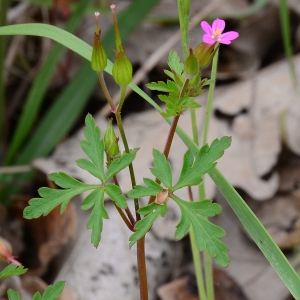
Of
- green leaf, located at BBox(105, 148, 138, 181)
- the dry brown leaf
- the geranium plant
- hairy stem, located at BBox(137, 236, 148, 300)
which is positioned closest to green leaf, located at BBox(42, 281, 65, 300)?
the geranium plant

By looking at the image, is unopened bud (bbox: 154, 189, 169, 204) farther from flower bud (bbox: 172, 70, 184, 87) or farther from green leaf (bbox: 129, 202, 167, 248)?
flower bud (bbox: 172, 70, 184, 87)

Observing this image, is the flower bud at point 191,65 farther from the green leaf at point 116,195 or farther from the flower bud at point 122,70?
the green leaf at point 116,195

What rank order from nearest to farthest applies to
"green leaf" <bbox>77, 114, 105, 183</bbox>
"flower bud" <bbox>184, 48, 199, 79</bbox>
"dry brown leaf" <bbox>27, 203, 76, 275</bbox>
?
"flower bud" <bbox>184, 48, 199, 79</bbox> → "green leaf" <bbox>77, 114, 105, 183</bbox> → "dry brown leaf" <bbox>27, 203, 76, 275</bbox>

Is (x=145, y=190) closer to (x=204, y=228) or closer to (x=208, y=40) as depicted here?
(x=204, y=228)

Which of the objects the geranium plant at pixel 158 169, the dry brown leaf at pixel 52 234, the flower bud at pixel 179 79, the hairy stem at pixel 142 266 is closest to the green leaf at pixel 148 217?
the geranium plant at pixel 158 169

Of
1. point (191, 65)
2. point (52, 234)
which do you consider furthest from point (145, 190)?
point (52, 234)

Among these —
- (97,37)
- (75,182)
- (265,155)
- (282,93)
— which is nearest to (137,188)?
(75,182)
